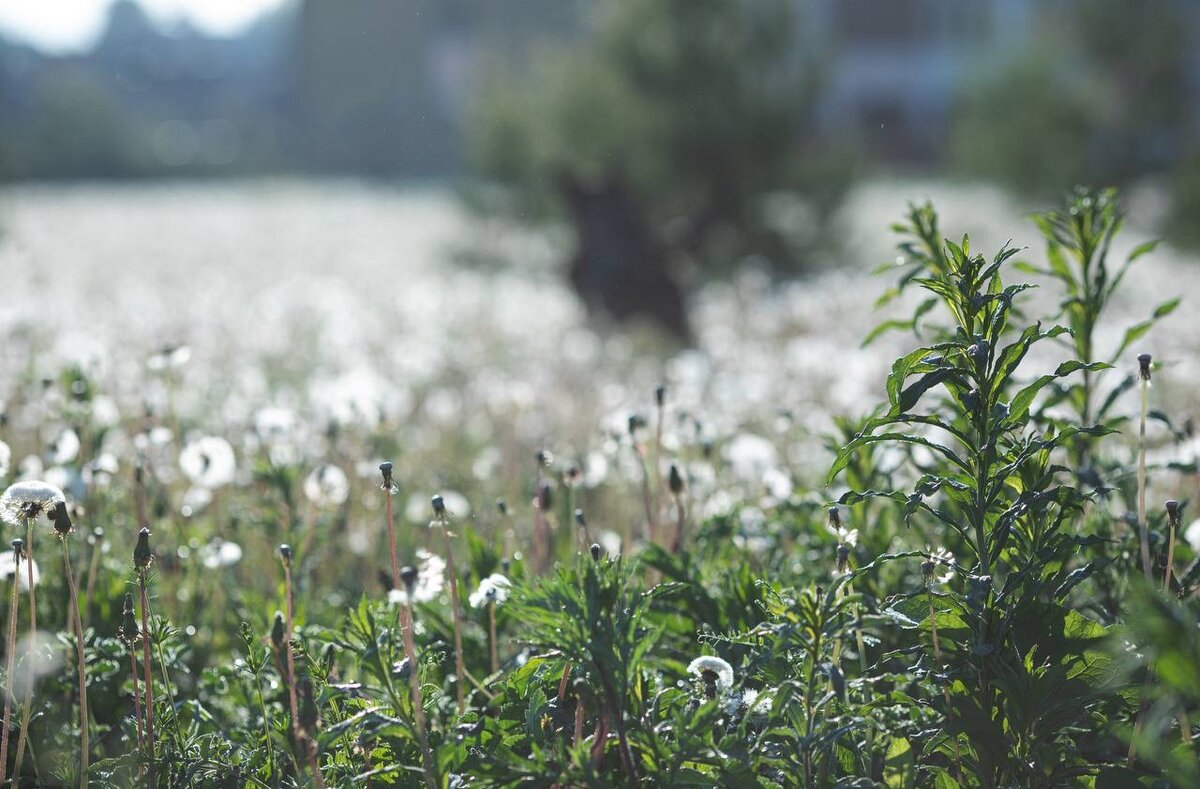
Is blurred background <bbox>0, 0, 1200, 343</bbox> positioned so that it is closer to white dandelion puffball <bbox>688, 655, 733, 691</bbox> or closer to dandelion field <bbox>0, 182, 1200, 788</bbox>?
dandelion field <bbox>0, 182, 1200, 788</bbox>

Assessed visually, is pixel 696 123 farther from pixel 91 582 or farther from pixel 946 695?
pixel 946 695

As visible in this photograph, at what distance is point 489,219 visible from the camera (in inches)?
642

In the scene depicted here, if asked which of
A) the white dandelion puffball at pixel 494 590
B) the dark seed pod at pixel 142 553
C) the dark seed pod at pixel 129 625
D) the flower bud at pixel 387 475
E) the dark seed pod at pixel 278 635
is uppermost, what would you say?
the flower bud at pixel 387 475

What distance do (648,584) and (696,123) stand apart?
36.4 ft

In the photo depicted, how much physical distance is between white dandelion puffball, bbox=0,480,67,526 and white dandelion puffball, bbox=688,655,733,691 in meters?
1.06

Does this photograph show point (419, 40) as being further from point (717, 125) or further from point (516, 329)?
point (516, 329)

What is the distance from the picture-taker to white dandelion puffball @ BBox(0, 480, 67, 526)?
200 centimetres

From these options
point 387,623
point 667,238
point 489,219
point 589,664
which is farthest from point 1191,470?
point 489,219

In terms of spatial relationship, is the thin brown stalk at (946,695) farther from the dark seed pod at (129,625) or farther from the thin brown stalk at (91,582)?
the thin brown stalk at (91,582)

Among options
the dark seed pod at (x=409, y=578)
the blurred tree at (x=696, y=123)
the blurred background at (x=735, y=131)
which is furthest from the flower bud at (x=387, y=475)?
the blurred tree at (x=696, y=123)

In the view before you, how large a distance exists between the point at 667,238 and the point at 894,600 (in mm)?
11456

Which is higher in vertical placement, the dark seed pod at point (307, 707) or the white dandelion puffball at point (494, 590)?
the white dandelion puffball at point (494, 590)

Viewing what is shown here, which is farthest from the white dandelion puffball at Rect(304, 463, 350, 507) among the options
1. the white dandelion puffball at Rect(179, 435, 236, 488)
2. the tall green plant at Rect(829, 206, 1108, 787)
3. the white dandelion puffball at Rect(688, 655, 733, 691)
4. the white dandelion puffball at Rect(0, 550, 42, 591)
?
the tall green plant at Rect(829, 206, 1108, 787)

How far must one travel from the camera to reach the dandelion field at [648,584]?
1.91 metres
